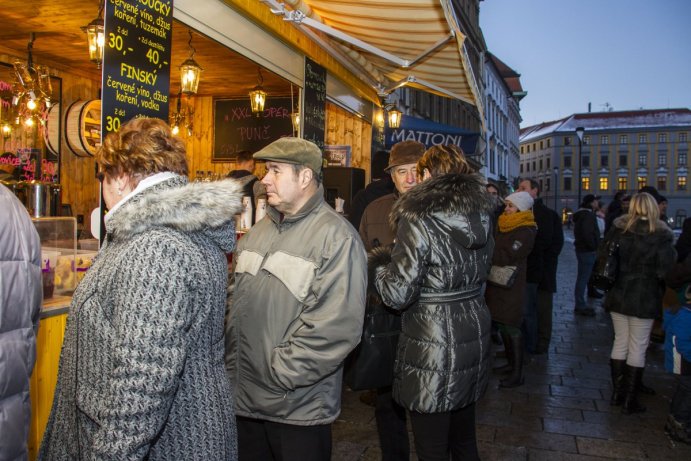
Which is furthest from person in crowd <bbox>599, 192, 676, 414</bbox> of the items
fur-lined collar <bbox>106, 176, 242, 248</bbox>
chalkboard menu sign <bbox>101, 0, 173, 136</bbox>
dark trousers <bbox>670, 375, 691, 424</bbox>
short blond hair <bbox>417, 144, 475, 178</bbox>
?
fur-lined collar <bbox>106, 176, 242, 248</bbox>

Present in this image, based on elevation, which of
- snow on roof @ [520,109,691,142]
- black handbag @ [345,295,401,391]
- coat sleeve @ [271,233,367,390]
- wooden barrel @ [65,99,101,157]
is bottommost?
black handbag @ [345,295,401,391]

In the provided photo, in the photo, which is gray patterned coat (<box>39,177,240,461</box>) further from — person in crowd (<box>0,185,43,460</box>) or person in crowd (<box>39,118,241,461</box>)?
person in crowd (<box>0,185,43,460</box>)

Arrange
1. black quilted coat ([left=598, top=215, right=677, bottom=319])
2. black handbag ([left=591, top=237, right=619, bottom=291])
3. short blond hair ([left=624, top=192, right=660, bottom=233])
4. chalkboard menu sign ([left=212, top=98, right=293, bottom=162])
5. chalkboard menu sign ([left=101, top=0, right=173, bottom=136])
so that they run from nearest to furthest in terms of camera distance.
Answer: chalkboard menu sign ([left=101, top=0, right=173, bottom=136]) → black quilted coat ([left=598, top=215, right=677, bottom=319]) → short blond hair ([left=624, top=192, right=660, bottom=233]) → black handbag ([left=591, top=237, right=619, bottom=291]) → chalkboard menu sign ([left=212, top=98, right=293, bottom=162])

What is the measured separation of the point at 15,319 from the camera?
84.8 inches

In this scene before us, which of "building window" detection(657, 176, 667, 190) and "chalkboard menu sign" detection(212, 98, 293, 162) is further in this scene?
"building window" detection(657, 176, 667, 190)

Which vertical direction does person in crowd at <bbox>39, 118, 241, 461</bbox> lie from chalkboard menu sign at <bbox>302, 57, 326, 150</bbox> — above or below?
below

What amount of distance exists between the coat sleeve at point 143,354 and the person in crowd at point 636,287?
4596 mm

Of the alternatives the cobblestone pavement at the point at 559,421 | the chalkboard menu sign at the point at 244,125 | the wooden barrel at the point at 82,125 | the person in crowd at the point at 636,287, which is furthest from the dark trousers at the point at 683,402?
the chalkboard menu sign at the point at 244,125

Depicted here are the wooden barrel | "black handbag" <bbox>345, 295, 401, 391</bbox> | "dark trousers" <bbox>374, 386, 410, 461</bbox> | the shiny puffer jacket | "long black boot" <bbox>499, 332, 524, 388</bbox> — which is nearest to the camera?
the shiny puffer jacket

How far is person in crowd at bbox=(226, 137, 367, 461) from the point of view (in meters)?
2.55

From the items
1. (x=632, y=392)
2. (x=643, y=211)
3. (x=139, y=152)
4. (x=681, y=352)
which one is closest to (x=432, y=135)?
(x=643, y=211)

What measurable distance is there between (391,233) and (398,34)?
11.2 feet

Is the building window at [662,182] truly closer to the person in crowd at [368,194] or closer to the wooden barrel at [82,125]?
the person in crowd at [368,194]

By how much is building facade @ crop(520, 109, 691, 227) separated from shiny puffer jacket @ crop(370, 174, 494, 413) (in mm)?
99961
